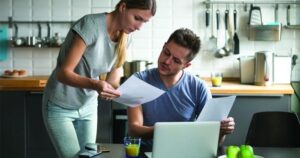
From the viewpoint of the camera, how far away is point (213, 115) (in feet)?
6.09

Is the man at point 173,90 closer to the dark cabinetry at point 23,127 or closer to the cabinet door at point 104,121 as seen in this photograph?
the cabinet door at point 104,121

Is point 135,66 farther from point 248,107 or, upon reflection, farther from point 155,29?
point 248,107

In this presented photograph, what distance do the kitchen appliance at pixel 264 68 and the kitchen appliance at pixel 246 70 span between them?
141mm

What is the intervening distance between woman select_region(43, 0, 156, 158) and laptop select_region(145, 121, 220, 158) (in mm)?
464

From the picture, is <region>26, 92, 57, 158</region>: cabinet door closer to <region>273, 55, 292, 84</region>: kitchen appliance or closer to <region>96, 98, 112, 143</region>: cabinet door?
<region>96, 98, 112, 143</region>: cabinet door

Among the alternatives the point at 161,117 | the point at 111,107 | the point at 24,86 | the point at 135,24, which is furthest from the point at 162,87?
the point at 24,86

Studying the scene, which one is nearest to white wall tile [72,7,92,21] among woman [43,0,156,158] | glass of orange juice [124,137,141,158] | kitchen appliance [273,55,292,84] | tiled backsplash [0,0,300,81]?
tiled backsplash [0,0,300,81]

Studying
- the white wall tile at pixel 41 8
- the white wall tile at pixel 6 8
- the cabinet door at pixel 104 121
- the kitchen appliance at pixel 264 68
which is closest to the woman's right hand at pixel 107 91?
the cabinet door at pixel 104 121

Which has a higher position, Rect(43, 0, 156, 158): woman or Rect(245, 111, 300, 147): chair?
Rect(43, 0, 156, 158): woman

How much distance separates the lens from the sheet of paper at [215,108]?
1.82 m

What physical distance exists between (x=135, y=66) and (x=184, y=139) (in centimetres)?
232

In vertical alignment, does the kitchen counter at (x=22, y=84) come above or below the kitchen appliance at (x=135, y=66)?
below

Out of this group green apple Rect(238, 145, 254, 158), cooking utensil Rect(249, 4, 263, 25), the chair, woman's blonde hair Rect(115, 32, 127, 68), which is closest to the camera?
green apple Rect(238, 145, 254, 158)

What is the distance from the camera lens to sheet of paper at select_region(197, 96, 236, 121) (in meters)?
1.82
